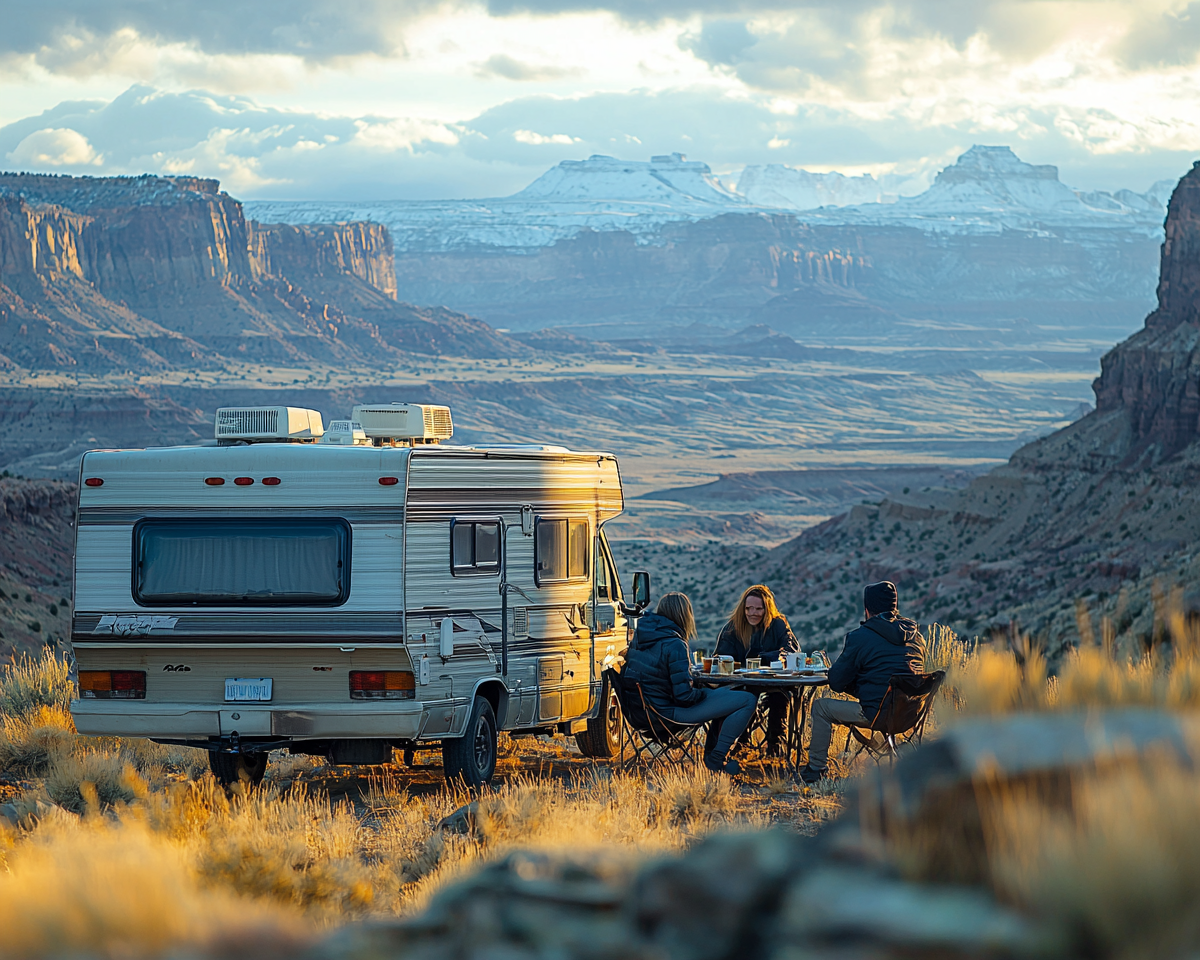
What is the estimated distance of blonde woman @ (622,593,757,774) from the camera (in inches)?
357

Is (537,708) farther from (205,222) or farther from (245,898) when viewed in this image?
(205,222)

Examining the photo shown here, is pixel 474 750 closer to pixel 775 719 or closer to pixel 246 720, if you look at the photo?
pixel 246 720

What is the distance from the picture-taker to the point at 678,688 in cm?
909

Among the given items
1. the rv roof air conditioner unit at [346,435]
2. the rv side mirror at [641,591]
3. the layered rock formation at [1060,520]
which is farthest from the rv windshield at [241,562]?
the layered rock formation at [1060,520]

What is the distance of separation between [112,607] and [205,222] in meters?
143

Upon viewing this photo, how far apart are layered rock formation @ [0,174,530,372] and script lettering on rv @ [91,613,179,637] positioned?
107 m

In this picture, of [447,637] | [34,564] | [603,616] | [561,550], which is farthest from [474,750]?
[34,564]

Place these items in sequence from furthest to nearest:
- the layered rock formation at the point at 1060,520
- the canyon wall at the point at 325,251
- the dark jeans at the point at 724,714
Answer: the canyon wall at the point at 325,251 → the layered rock formation at the point at 1060,520 → the dark jeans at the point at 724,714

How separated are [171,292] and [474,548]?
139401mm

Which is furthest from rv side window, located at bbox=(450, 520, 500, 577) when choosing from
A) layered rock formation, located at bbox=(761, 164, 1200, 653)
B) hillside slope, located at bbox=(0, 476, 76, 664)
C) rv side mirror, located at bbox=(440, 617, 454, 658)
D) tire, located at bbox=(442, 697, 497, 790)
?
layered rock formation, located at bbox=(761, 164, 1200, 653)

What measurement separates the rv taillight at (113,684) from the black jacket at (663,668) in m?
3.18

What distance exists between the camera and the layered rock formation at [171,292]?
11850 cm

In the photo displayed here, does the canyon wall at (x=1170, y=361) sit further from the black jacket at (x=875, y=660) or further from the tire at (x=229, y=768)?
the tire at (x=229, y=768)

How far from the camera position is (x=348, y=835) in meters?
6.51
